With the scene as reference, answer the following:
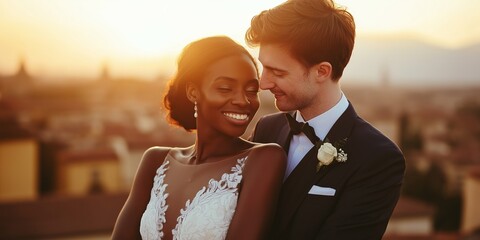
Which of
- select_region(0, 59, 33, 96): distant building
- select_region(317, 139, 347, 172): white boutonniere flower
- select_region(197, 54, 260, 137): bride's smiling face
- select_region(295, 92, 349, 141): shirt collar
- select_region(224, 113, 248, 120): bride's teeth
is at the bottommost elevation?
select_region(0, 59, 33, 96): distant building

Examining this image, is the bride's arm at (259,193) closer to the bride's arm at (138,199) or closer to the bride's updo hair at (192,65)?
the bride's updo hair at (192,65)

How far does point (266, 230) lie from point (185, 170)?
0.45 m

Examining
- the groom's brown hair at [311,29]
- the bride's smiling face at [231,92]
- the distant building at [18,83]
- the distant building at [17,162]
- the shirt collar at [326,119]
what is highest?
the groom's brown hair at [311,29]

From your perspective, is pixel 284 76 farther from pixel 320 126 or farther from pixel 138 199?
pixel 138 199

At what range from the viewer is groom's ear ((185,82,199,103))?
2.56 metres

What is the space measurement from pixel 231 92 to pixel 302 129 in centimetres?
44

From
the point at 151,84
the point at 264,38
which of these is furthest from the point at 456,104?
the point at 264,38

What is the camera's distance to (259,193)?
237 centimetres

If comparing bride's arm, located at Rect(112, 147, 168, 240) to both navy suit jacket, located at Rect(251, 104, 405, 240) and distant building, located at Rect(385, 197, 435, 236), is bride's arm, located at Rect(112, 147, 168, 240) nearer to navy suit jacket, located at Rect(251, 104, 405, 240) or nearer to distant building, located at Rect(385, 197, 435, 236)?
navy suit jacket, located at Rect(251, 104, 405, 240)

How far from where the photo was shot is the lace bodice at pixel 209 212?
2.42 m

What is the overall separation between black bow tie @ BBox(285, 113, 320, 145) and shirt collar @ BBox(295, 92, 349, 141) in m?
0.05

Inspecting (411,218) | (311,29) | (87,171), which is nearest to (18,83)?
(87,171)

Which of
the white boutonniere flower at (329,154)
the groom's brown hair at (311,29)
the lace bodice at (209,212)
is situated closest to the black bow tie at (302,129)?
the white boutonniere flower at (329,154)

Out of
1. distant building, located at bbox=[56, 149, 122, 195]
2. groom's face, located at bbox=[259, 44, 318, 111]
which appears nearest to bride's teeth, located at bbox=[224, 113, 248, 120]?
groom's face, located at bbox=[259, 44, 318, 111]
